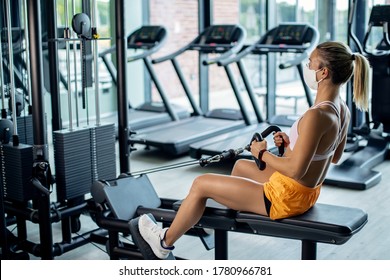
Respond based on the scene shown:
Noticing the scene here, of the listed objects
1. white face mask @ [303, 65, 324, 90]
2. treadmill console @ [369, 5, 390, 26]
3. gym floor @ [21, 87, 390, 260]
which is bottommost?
gym floor @ [21, 87, 390, 260]

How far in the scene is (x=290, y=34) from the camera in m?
6.30

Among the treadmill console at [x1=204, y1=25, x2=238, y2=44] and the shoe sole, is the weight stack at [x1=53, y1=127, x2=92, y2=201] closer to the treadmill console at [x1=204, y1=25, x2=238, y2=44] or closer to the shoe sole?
the shoe sole

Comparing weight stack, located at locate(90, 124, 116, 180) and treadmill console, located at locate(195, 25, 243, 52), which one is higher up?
treadmill console, located at locate(195, 25, 243, 52)

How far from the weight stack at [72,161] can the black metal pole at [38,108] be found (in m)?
0.24

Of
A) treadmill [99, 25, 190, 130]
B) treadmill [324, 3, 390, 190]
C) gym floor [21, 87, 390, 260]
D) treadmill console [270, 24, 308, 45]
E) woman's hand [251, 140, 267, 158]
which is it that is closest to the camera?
woman's hand [251, 140, 267, 158]

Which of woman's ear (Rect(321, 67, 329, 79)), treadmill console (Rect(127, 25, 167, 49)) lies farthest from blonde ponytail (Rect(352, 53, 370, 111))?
treadmill console (Rect(127, 25, 167, 49))

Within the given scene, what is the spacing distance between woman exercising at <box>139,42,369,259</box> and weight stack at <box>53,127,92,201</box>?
718mm

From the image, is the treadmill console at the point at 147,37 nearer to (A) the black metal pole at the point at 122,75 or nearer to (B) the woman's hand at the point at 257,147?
(A) the black metal pole at the point at 122,75

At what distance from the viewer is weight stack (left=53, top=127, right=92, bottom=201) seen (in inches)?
145

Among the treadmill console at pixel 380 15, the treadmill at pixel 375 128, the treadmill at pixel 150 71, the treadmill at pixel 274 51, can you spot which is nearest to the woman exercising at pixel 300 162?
the treadmill at pixel 375 128

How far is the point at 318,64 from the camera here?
9.38 ft

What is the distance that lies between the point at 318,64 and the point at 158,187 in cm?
270

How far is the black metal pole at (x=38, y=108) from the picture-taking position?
3.30 metres

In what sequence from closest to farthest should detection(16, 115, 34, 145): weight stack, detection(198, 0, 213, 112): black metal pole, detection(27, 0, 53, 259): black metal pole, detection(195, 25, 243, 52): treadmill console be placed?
detection(27, 0, 53, 259): black metal pole < detection(16, 115, 34, 145): weight stack < detection(195, 25, 243, 52): treadmill console < detection(198, 0, 213, 112): black metal pole
